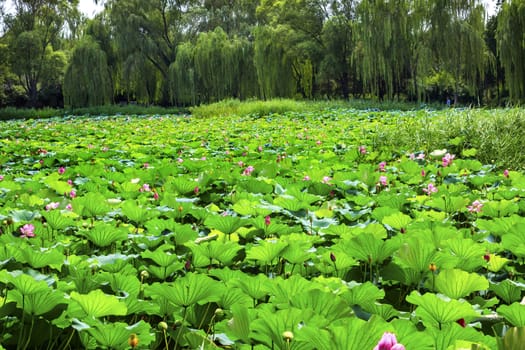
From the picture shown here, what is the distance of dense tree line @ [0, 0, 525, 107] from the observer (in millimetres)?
17250

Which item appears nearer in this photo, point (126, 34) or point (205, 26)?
point (126, 34)

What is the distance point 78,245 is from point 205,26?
28866mm

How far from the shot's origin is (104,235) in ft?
4.91

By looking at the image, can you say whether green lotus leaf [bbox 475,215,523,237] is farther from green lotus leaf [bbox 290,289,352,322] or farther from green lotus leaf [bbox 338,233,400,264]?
green lotus leaf [bbox 290,289,352,322]

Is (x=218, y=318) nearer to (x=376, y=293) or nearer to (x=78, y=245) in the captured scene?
(x=376, y=293)

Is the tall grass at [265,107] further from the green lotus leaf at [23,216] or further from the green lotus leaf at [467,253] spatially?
the green lotus leaf at [467,253]

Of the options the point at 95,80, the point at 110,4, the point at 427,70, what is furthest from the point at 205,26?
the point at 427,70

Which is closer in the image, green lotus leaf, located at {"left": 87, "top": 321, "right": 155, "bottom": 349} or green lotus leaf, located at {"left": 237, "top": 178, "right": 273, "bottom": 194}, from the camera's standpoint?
green lotus leaf, located at {"left": 87, "top": 321, "right": 155, "bottom": 349}

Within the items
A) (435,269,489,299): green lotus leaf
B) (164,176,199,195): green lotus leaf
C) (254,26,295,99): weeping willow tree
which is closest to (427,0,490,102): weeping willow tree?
(254,26,295,99): weeping willow tree

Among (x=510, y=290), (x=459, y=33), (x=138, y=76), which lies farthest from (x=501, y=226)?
(x=138, y=76)

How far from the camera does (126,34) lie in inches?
900

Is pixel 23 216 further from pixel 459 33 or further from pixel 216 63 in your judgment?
pixel 216 63

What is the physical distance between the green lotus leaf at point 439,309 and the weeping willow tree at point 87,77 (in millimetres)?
22599

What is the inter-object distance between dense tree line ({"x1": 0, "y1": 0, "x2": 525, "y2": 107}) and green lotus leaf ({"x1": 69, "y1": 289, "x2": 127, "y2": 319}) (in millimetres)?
A: 16714
